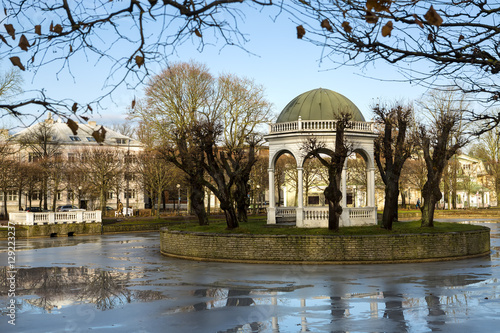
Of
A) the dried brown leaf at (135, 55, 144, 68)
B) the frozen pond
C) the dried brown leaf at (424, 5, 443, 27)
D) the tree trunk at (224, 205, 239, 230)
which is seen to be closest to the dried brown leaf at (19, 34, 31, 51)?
the dried brown leaf at (135, 55, 144, 68)

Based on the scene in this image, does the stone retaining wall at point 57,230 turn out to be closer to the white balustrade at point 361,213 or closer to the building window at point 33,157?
the white balustrade at point 361,213

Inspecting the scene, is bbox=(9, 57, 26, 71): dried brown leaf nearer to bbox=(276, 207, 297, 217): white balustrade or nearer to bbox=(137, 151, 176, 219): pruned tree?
bbox=(276, 207, 297, 217): white balustrade

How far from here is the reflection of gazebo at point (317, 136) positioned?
31.2m

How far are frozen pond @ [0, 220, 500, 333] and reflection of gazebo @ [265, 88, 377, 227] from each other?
7726 millimetres

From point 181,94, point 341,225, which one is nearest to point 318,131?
point 341,225

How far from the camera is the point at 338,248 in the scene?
24406mm

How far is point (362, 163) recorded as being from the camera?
75.5m

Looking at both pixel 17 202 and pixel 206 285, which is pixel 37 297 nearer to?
pixel 206 285

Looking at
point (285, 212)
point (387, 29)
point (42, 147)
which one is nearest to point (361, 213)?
point (285, 212)

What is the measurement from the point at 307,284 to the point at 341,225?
1318cm

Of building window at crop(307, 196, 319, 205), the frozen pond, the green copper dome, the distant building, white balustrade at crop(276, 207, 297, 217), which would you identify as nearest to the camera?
the frozen pond

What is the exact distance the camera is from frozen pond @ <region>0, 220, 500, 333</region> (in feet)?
40.8

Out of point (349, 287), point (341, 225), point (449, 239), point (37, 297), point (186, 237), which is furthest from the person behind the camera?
point (341, 225)

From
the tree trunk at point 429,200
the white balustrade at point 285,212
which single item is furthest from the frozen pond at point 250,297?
the white balustrade at point 285,212
